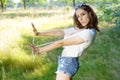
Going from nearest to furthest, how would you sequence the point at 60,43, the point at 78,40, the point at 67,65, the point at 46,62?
the point at 60,43, the point at 78,40, the point at 67,65, the point at 46,62

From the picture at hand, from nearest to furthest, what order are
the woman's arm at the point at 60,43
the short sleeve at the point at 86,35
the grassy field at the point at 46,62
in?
the woman's arm at the point at 60,43
the short sleeve at the point at 86,35
the grassy field at the point at 46,62

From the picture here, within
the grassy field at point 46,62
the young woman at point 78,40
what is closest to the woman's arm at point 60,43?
the young woman at point 78,40

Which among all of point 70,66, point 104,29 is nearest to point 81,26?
point 70,66

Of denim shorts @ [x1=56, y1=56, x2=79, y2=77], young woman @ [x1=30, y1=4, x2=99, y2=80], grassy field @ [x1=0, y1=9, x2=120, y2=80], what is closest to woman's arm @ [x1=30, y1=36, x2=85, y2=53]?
young woman @ [x1=30, y1=4, x2=99, y2=80]

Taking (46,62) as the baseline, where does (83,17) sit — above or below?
above

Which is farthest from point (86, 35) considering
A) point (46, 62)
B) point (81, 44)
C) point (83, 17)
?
point (46, 62)

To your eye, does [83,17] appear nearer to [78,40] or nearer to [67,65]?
[78,40]

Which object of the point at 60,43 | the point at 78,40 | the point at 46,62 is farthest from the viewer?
the point at 46,62

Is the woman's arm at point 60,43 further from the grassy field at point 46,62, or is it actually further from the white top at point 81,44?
the grassy field at point 46,62

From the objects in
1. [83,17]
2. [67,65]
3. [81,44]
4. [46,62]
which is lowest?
[46,62]

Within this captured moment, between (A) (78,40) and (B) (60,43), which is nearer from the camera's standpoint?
(B) (60,43)

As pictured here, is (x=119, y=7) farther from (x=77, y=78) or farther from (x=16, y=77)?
(x=16, y=77)

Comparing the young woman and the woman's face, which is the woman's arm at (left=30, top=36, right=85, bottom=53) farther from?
the woman's face

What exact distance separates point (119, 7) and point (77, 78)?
7.94ft
